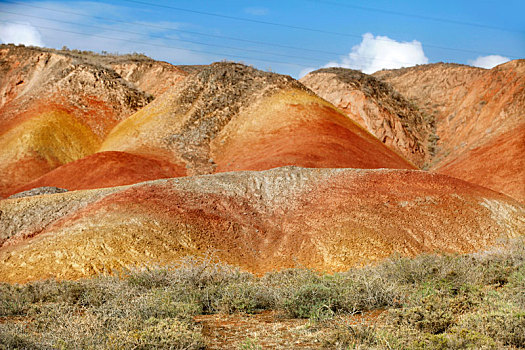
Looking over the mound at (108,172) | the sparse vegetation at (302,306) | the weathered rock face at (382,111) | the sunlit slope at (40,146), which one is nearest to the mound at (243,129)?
the mound at (108,172)

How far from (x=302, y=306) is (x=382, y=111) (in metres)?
53.1

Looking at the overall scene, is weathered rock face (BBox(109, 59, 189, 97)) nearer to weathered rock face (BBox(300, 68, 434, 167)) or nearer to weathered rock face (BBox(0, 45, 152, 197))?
weathered rock face (BBox(0, 45, 152, 197))

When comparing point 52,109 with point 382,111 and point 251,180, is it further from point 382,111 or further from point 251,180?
point 251,180

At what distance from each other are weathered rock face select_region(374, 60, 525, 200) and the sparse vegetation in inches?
1099

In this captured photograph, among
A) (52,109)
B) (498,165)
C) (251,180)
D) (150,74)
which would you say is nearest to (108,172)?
(251,180)

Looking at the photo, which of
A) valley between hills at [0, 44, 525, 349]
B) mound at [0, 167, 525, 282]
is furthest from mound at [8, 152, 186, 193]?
mound at [0, 167, 525, 282]

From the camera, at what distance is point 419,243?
61.2 ft

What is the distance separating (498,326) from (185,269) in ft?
22.8

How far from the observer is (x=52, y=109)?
53031 millimetres

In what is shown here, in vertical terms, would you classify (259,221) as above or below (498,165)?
below

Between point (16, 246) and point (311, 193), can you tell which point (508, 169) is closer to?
point (311, 193)

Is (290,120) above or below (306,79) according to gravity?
below

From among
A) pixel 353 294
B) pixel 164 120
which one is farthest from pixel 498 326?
pixel 164 120

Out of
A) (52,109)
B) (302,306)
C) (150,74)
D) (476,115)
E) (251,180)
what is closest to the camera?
(302,306)
